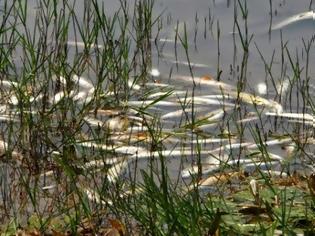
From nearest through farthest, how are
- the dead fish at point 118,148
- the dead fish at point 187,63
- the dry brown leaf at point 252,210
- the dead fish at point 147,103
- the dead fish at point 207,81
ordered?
the dry brown leaf at point 252,210 → the dead fish at point 118,148 → the dead fish at point 147,103 → the dead fish at point 207,81 → the dead fish at point 187,63

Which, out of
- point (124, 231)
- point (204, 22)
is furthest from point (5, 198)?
point (204, 22)

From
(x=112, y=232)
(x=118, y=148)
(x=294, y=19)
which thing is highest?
(x=294, y=19)

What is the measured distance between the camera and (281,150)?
3.76 meters

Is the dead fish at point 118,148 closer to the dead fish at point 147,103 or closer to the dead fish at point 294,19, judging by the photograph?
the dead fish at point 147,103

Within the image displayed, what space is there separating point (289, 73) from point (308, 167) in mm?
1111

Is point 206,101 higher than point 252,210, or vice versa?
point 206,101

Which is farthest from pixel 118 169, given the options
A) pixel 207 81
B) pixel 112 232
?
pixel 207 81

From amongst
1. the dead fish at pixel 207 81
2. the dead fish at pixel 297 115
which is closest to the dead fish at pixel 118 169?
the dead fish at pixel 297 115

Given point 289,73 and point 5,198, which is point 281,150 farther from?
point 5,198

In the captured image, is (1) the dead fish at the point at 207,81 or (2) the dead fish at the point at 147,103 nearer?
(2) the dead fish at the point at 147,103

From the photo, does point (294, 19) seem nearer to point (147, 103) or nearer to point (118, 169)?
point (147, 103)

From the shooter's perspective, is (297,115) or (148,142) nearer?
(148,142)

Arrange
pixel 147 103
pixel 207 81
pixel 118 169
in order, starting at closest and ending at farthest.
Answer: pixel 118 169 → pixel 147 103 → pixel 207 81

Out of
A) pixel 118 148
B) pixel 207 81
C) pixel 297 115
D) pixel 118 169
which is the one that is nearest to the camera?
pixel 118 169
